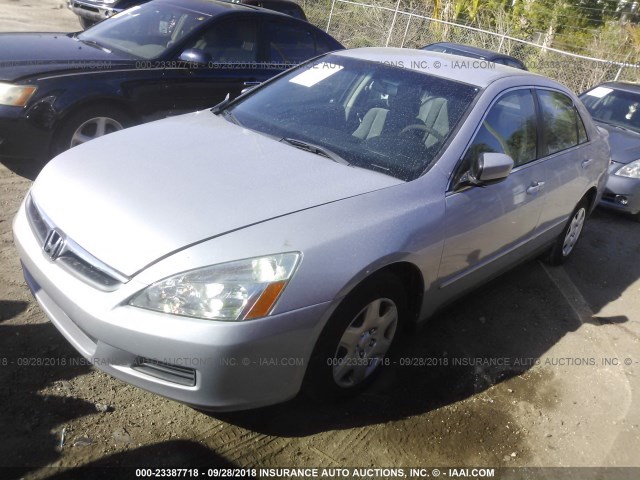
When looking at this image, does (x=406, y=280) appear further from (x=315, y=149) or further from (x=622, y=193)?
(x=622, y=193)

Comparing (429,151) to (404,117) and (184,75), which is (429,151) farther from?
(184,75)

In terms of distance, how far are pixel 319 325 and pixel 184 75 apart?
3.83m

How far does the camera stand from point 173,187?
2.71 m

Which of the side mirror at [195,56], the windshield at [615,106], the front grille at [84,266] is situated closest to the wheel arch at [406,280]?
the front grille at [84,266]

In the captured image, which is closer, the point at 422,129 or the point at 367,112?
the point at 422,129

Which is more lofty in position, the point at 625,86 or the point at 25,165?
the point at 625,86

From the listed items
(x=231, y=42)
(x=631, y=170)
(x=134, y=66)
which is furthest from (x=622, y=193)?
(x=134, y=66)

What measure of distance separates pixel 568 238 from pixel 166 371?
3878mm

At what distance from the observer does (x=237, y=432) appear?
2.73m

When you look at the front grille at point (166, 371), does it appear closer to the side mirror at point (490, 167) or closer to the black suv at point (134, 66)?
the side mirror at point (490, 167)

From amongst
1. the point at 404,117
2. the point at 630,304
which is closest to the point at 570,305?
the point at 630,304

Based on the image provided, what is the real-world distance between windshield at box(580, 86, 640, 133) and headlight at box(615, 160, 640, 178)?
108cm

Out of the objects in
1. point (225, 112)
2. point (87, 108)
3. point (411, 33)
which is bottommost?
point (411, 33)

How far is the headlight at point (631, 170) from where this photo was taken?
6650mm
